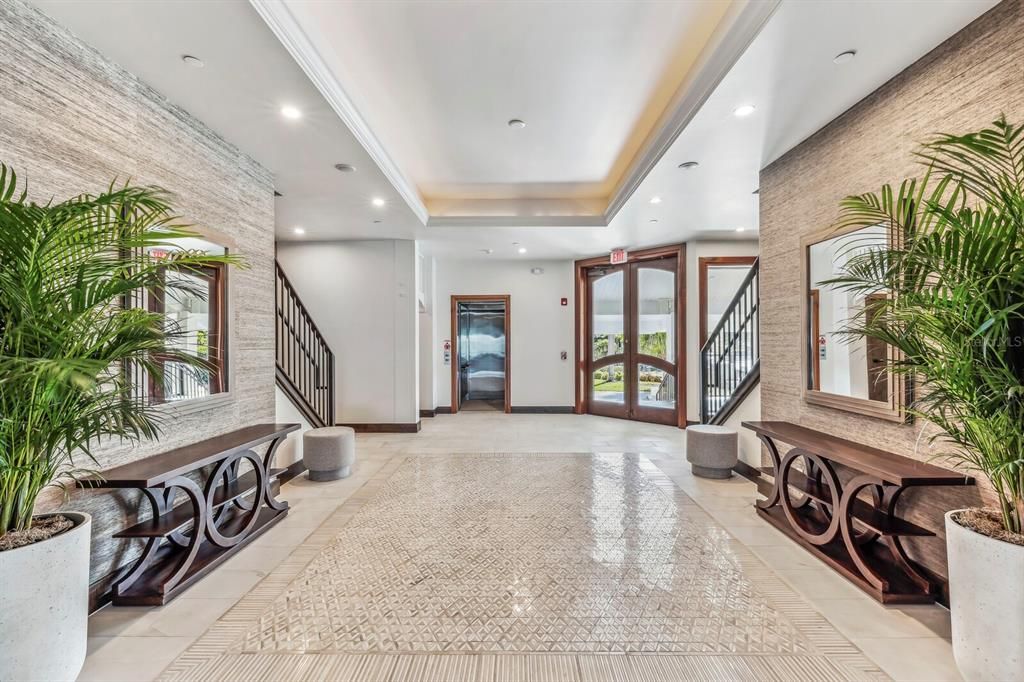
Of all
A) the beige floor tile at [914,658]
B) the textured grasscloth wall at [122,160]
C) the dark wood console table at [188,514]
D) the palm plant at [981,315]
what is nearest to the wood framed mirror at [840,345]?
the palm plant at [981,315]

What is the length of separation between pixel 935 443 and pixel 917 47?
6.68 feet

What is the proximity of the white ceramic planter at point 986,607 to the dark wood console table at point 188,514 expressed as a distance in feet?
11.3

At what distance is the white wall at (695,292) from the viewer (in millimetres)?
6145

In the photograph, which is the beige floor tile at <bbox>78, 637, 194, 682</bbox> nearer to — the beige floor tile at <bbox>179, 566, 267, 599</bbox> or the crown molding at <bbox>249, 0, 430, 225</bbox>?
the beige floor tile at <bbox>179, 566, 267, 599</bbox>

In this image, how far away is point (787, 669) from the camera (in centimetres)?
171

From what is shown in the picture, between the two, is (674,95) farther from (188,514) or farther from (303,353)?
(303,353)

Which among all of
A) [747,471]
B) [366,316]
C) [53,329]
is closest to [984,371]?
[747,471]

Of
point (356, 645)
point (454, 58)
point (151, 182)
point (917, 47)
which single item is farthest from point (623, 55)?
point (356, 645)

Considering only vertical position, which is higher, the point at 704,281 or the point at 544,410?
the point at 704,281

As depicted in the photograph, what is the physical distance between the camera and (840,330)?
269 centimetres

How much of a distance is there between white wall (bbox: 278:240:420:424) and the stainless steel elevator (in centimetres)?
220

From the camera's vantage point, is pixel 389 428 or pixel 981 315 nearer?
pixel 981 315

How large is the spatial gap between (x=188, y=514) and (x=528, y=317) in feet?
19.3

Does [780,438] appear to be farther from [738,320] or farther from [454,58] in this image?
[454,58]
